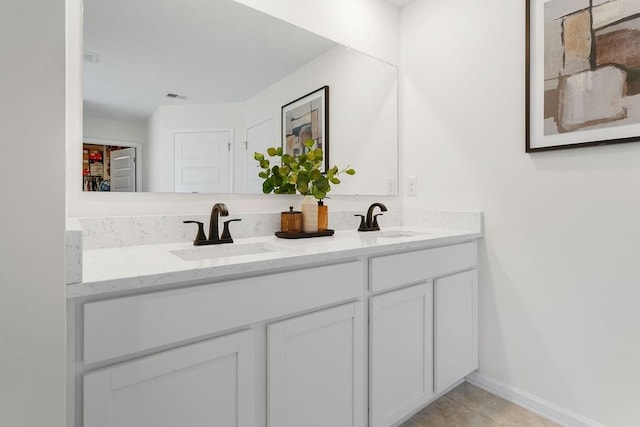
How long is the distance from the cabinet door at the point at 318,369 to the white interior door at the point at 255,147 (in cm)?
76


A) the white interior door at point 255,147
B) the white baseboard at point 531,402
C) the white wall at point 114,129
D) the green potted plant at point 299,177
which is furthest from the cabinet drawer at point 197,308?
the white baseboard at point 531,402

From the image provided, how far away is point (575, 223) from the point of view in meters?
1.55

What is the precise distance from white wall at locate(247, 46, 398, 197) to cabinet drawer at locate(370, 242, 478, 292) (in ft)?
2.14

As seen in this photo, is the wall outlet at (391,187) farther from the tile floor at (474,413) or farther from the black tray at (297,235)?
the tile floor at (474,413)

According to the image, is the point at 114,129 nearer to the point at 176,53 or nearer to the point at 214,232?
the point at 176,53

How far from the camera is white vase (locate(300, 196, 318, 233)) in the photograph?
167 cm

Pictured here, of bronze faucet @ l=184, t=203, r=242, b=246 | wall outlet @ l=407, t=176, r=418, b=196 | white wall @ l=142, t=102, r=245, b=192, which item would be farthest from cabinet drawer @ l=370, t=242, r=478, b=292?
white wall @ l=142, t=102, r=245, b=192

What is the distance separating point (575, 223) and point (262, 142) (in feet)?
4.96

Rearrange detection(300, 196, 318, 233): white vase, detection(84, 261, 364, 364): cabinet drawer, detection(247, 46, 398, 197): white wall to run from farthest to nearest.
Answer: detection(247, 46, 398, 197): white wall → detection(300, 196, 318, 233): white vase → detection(84, 261, 364, 364): cabinet drawer

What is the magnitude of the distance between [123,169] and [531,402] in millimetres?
2175

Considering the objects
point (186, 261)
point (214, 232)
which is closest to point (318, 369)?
point (186, 261)

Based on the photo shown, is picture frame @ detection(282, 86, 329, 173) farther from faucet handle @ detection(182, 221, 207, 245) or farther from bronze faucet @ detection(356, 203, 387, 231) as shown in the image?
faucet handle @ detection(182, 221, 207, 245)

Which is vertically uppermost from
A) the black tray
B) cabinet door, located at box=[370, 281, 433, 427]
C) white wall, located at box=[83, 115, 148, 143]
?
white wall, located at box=[83, 115, 148, 143]

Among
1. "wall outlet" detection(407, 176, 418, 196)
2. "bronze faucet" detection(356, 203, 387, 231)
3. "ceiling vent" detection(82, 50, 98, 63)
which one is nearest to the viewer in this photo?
"ceiling vent" detection(82, 50, 98, 63)
